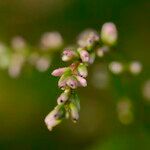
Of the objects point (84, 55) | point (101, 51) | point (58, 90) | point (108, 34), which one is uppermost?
point (58, 90)

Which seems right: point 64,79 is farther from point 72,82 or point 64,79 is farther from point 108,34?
point 108,34

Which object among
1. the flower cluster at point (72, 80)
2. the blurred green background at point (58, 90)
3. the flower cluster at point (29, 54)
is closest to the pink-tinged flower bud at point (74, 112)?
the flower cluster at point (72, 80)

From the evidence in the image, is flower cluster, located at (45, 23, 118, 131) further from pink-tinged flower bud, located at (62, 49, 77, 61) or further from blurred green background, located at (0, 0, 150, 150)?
blurred green background, located at (0, 0, 150, 150)

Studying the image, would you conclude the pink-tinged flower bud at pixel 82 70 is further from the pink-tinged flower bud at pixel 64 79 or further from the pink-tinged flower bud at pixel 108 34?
the pink-tinged flower bud at pixel 108 34

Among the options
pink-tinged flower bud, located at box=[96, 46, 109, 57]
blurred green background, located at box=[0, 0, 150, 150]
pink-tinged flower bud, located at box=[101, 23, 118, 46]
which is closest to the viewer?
pink-tinged flower bud, located at box=[96, 46, 109, 57]

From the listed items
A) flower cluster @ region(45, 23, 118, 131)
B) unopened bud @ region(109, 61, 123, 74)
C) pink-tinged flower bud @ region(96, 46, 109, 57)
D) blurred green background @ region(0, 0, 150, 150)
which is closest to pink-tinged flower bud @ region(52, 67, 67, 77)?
flower cluster @ region(45, 23, 118, 131)

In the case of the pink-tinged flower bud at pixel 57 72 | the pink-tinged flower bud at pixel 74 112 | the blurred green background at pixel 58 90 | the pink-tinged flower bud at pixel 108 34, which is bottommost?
the pink-tinged flower bud at pixel 74 112

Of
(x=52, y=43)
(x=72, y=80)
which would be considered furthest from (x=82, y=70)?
(x=52, y=43)
